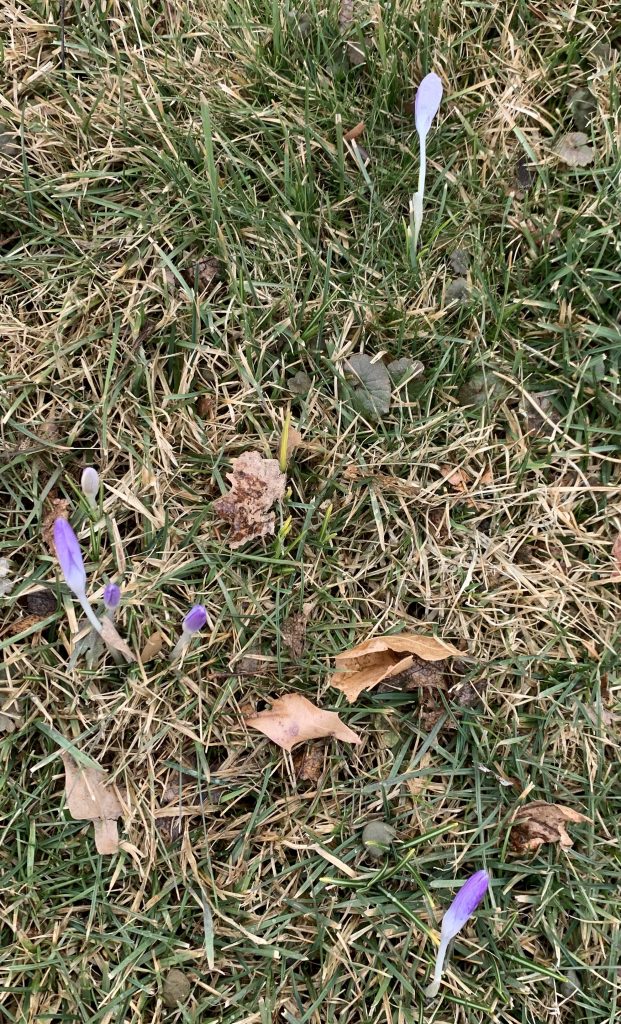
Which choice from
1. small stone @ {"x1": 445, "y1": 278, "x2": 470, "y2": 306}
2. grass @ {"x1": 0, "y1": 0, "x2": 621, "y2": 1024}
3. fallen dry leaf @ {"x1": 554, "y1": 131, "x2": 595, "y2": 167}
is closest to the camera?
grass @ {"x1": 0, "y1": 0, "x2": 621, "y2": 1024}

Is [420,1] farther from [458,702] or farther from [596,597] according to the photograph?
[458,702]

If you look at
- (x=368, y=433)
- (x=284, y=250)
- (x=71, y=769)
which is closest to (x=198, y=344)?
(x=284, y=250)

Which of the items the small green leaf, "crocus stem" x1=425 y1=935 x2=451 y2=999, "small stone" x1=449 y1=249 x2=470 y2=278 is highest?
"small stone" x1=449 y1=249 x2=470 y2=278

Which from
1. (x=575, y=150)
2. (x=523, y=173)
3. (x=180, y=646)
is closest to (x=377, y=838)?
Result: (x=180, y=646)

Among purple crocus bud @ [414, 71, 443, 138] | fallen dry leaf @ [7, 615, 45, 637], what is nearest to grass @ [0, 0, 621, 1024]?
fallen dry leaf @ [7, 615, 45, 637]

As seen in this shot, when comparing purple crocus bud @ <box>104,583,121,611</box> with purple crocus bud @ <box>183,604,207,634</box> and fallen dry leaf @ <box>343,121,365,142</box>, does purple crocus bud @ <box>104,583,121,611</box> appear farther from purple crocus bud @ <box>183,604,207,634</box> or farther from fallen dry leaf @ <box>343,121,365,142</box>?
fallen dry leaf @ <box>343,121,365,142</box>

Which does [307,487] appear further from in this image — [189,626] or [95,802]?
[95,802]

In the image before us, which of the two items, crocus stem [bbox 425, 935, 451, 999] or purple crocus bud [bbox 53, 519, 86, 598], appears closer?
purple crocus bud [bbox 53, 519, 86, 598]
